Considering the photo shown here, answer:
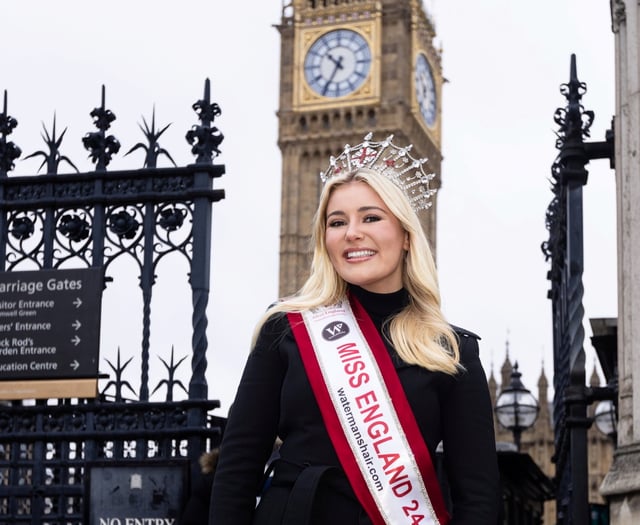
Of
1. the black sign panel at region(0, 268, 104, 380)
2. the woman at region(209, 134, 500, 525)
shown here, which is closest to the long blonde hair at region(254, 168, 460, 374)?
the woman at region(209, 134, 500, 525)

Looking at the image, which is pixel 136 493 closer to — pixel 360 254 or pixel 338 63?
pixel 360 254

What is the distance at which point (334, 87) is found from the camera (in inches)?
2131

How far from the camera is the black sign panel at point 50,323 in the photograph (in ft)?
25.3

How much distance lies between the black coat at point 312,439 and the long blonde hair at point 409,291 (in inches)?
1.5

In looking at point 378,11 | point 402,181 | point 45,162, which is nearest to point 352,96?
point 378,11

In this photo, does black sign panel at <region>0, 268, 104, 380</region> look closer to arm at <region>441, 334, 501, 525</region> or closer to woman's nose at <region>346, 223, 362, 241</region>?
woman's nose at <region>346, 223, 362, 241</region>

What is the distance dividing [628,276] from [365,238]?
311 cm

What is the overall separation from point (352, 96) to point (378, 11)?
3.54 m

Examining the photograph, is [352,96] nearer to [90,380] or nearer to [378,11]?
[378,11]

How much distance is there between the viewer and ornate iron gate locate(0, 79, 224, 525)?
25.0 feet

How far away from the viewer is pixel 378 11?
176ft

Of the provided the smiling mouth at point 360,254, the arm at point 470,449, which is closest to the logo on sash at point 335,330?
the smiling mouth at point 360,254

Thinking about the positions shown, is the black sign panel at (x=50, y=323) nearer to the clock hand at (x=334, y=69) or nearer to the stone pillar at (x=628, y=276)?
the stone pillar at (x=628, y=276)

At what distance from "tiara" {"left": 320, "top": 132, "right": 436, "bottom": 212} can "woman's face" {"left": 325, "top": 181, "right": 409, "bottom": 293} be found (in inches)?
3.2
